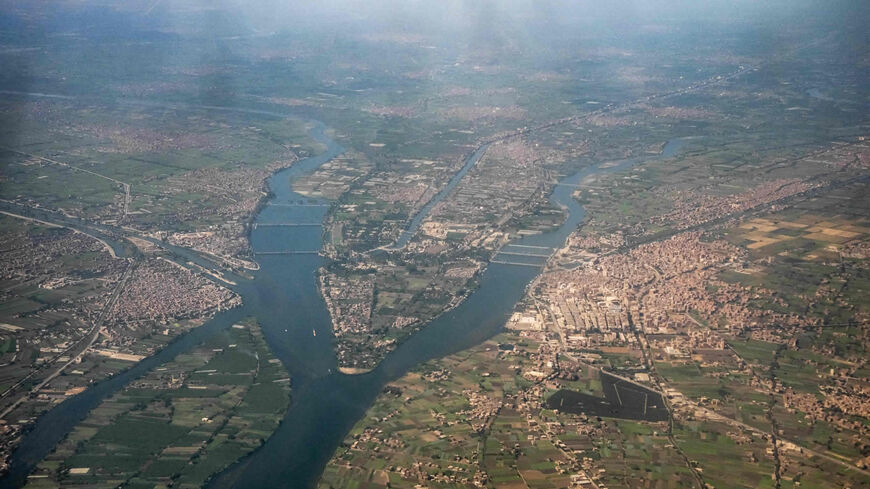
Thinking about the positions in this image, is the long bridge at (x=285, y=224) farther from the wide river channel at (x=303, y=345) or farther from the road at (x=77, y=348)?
the road at (x=77, y=348)

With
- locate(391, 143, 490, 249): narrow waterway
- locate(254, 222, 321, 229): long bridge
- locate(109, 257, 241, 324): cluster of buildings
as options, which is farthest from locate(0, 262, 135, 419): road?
locate(391, 143, 490, 249): narrow waterway

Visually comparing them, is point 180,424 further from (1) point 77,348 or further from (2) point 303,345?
(1) point 77,348

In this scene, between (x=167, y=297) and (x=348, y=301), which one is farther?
(x=167, y=297)

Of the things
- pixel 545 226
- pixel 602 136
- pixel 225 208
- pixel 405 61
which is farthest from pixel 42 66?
pixel 545 226

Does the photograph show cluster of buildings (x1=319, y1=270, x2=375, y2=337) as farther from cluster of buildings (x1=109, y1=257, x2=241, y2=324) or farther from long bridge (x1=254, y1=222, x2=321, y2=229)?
long bridge (x1=254, y1=222, x2=321, y2=229)

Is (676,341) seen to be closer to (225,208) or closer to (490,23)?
(225,208)

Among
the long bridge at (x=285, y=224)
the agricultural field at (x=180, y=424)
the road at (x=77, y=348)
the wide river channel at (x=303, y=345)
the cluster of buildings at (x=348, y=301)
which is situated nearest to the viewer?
the agricultural field at (x=180, y=424)

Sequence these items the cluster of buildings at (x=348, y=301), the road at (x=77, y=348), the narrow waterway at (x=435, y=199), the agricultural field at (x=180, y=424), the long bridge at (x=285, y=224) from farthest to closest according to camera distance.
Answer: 1. the long bridge at (x=285, y=224)
2. the narrow waterway at (x=435, y=199)
3. the cluster of buildings at (x=348, y=301)
4. the road at (x=77, y=348)
5. the agricultural field at (x=180, y=424)

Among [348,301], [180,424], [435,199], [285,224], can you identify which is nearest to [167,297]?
[348,301]

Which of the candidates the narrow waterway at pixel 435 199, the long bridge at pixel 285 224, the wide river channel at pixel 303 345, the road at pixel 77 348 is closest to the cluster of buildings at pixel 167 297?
the road at pixel 77 348
